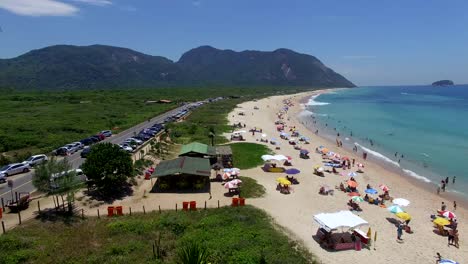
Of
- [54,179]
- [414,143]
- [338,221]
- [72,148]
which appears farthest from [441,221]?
[72,148]

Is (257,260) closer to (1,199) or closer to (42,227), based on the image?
(42,227)

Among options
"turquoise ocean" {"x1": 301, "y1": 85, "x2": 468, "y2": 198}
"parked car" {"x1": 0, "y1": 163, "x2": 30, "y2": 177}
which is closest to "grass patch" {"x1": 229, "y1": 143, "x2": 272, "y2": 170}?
"turquoise ocean" {"x1": 301, "y1": 85, "x2": 468, "y2": 198}

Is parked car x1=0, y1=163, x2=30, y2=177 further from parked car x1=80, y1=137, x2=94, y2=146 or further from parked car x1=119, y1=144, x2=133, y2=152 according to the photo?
parked car x1=80, y1=137, x2=94, y2=146

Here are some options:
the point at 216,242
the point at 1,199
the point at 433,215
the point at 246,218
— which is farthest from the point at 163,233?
the point at 433,215

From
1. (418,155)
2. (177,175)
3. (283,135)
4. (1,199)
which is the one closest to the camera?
(1,199)

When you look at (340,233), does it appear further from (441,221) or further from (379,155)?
(379,155)

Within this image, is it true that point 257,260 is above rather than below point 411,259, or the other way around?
above
